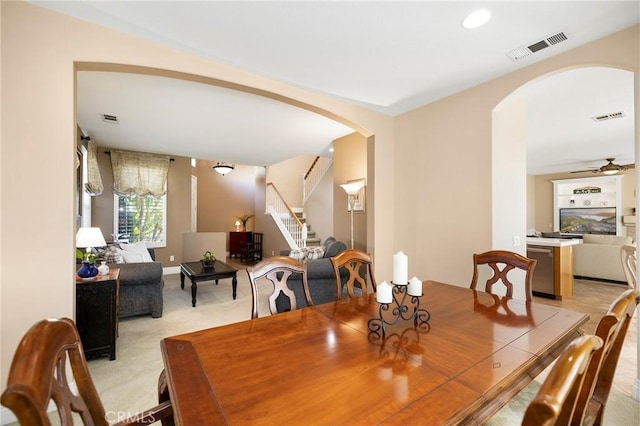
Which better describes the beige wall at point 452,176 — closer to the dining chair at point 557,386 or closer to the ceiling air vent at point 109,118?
the dining chair at point 557,386

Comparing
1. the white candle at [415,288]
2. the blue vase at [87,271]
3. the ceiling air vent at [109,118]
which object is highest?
the ceiling air vent at [109,118]

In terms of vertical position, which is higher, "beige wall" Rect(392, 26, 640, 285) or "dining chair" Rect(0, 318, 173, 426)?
"beige wall" Rect(392, 26, 640, 285)

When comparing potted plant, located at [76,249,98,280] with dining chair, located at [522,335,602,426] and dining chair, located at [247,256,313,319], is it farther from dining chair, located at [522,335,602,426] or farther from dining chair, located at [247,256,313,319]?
dining chair, located at [522,335,602,426]

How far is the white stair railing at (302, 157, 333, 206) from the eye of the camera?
756 centimetres

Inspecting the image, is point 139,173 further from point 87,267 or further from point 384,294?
point 384,294

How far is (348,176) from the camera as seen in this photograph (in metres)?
5.76

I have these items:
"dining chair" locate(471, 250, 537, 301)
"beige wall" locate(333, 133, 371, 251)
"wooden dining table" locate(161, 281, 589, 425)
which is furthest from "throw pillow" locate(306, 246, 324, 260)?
"wooden dining table" locate(161, 281, 589, 425)

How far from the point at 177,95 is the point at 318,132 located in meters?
2.27

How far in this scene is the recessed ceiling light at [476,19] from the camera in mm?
1970

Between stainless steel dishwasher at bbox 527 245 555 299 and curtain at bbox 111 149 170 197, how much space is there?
789cm

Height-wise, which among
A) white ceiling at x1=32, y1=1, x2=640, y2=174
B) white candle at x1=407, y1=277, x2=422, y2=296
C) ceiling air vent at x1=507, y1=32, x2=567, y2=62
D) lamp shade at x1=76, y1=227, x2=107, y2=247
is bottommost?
white candle at x1=407, y1=277, x2=422, y2=296

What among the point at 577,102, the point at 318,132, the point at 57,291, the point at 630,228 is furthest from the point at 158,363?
the point at 630,228

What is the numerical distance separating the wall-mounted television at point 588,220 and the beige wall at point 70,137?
827 cm

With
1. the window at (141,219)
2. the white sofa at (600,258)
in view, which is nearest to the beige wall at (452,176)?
the white sofa at (600,258)
